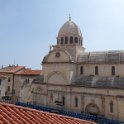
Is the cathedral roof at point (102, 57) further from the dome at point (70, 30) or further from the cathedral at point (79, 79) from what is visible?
the dome at point (70, 30)

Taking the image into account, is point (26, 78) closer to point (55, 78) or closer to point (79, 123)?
point (55, 78)

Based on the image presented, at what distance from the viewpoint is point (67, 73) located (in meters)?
36.3

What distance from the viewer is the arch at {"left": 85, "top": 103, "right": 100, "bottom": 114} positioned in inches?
1287

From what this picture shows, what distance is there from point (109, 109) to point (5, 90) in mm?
25404

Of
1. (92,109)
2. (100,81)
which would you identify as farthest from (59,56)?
(92,109)

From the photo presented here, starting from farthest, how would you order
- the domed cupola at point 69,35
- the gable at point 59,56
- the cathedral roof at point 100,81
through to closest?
the domed cupola at point 69,35
the gable at point 59,56
the cathedral roof at point 100,81

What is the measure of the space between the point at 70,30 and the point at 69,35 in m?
0.91

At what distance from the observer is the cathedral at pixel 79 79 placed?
31.6m

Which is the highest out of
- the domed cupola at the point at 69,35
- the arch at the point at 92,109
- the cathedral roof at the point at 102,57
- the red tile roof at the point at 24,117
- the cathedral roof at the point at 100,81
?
the domed cupola at the point at 69,35

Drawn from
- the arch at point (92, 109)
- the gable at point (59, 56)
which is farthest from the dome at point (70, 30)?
the arch at point (92, 109)

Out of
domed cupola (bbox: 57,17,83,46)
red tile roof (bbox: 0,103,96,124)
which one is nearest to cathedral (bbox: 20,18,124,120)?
domed cupola (bbox: 57,17,83,46)

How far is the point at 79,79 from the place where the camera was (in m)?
35.8

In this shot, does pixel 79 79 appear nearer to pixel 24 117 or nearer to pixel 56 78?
pixel 56 78

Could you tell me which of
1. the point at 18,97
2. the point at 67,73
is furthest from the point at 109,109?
the point at 18,97
